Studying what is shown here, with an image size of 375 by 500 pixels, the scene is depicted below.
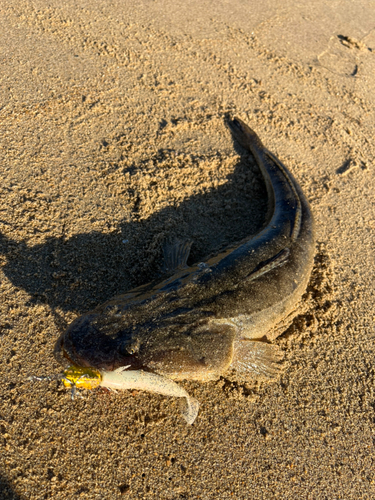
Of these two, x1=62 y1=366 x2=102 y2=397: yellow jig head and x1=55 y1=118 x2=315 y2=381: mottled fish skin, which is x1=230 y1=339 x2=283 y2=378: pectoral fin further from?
x1=62 y1=366 x2=102 y2=397: yellow jig head

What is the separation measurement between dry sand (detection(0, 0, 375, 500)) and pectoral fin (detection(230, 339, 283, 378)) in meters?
0.13

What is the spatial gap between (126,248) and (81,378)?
137 centimetres

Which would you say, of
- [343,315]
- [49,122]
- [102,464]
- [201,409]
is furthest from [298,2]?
[102,464]

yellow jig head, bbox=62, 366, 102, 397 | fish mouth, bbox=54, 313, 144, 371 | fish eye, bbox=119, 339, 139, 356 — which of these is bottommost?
yellow jig head, bbox=62, 366, 102, 397

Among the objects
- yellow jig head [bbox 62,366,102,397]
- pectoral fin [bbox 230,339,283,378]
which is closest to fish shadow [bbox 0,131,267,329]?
yellow jig head [bbox 62,366,102,397]

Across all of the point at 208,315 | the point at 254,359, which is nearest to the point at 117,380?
the point at 208,315

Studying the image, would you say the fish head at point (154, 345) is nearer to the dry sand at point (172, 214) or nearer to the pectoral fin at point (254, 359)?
the pectoral fin at point (254, 359)

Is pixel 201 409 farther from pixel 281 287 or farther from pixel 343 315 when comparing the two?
pixel 343 315

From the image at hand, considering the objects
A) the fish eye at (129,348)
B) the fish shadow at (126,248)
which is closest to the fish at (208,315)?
the fish eye at (129,348)

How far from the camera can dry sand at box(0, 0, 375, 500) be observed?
8.43ft

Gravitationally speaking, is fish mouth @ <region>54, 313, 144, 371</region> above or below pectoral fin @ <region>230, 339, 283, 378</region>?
below

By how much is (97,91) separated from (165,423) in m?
3.84

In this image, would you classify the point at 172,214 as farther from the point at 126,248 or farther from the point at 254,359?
the point at 254,359

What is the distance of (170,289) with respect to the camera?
283 centimetres
